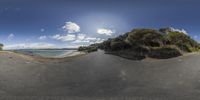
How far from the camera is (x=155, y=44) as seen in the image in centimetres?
4169

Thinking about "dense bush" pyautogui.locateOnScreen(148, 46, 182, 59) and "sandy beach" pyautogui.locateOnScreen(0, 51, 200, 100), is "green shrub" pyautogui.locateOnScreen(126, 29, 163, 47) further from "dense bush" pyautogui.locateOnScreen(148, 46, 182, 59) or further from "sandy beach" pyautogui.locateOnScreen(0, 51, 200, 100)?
"sandy beach" pyautogui.locateOnScreen(0, 51, 200, 100)

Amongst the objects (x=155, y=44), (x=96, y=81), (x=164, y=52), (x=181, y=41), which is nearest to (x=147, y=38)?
(x=155, y=44)

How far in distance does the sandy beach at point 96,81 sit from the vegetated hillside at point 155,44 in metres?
8.55

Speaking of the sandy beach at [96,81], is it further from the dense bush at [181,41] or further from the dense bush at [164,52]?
the dense bush at [181,41]

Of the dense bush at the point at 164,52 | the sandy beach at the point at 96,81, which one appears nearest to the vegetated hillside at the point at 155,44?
the dense bush at the point at 164,52

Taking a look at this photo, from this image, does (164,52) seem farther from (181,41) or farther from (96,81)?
(96,81)

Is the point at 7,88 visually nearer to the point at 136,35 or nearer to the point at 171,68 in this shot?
the point at 171,68

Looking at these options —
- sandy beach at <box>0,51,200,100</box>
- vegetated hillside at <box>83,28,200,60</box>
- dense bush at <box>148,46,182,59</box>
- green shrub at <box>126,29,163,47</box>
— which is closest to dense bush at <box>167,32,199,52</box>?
vegetated hillside at <box>83,28,200,60</box>

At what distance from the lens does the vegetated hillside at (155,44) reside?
1543 inches

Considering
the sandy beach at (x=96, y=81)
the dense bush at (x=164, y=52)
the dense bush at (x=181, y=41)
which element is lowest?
the sandy beach at (x=96, y=81)

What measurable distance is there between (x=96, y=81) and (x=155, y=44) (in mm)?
19554

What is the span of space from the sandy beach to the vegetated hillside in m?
8.55

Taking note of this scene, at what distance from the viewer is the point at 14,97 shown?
18.5 m

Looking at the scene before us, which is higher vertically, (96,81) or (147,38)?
(147,38)
